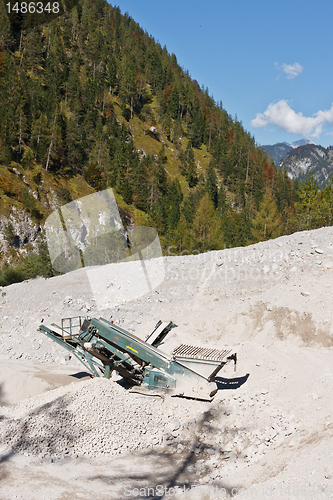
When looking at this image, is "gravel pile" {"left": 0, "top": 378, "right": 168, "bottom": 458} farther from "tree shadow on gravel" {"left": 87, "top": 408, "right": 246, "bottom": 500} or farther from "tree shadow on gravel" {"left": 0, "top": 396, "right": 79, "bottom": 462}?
"tree shadow on gravel" {"left": 87, "top": 408, "right": 246, "bottom": 500}

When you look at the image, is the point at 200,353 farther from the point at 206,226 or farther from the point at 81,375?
the point at 206,226

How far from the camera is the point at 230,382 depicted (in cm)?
826

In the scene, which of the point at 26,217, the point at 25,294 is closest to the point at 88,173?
the point at 26,217

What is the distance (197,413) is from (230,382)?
75.5 inches

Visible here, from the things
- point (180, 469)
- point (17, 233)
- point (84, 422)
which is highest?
point (17, 233)

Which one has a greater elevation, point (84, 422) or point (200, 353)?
point (200, 353)

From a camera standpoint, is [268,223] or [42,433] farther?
[268,223]

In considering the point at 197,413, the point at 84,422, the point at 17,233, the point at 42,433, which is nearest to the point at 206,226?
the point at 17,233

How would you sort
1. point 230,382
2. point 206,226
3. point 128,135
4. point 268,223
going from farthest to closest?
point 128,135
point 268,223
point 206,226
point 230,382

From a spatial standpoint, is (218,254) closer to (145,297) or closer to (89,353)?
(145,297)

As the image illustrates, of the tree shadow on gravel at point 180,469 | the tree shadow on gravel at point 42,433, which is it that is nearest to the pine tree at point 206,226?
the tree shadow on gravel at point 180,469

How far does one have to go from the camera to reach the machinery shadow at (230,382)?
8.00 metres

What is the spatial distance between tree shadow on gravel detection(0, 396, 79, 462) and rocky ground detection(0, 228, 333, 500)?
0.7 inches

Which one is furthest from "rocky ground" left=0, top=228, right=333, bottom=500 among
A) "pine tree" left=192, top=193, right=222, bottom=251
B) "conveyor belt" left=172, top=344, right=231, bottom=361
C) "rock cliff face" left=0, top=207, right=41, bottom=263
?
"rock cliff face" left=0, top=207, right=41, bottom=263
